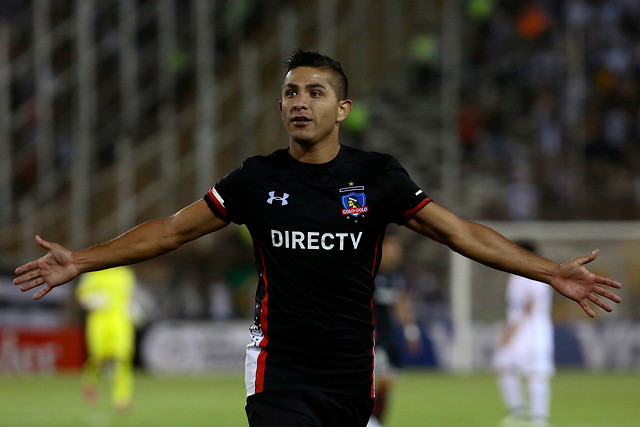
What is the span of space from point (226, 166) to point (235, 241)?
1926 mm

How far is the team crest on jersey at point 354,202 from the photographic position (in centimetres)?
561

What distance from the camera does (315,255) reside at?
18.3 feet

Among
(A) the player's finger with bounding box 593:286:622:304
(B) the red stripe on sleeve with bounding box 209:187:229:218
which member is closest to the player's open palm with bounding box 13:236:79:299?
(B) the red stripe on sleeve with bounding box 209:187:229:218

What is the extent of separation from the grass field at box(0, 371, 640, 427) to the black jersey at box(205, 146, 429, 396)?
28.0ft

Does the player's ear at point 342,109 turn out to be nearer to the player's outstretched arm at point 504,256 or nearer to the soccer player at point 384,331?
the player's outstretched arm at point 504,256

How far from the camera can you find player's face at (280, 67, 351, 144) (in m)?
5.51

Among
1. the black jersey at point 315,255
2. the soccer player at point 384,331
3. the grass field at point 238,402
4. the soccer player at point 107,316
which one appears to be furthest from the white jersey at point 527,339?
the black jersey at point 315,255

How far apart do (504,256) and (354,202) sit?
0.73 metres

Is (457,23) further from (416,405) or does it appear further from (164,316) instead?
(416,405)

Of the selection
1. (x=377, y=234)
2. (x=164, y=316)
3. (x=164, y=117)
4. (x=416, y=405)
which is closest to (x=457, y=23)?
(x=164, y=117)

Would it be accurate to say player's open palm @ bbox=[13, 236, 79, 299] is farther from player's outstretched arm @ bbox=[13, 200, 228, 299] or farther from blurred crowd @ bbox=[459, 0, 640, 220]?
blurred crowd @ bbox=[459, 0, 640, 220]

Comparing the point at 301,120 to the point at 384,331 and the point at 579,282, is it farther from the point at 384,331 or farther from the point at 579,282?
the point at 384,331

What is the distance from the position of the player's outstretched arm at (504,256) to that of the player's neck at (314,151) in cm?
49

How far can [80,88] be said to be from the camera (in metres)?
25.8
